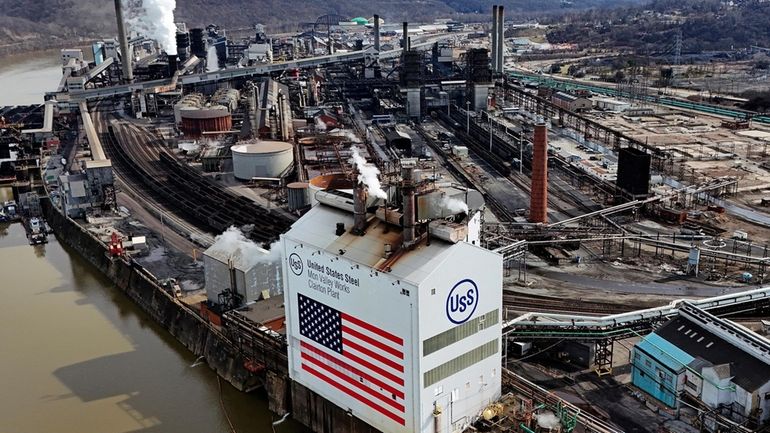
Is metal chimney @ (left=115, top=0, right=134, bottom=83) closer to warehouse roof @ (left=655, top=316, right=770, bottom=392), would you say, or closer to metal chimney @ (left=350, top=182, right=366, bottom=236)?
metal chimney @ (left=350, top=182, right=366, bottom=236)

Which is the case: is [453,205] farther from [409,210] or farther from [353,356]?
[353,356]

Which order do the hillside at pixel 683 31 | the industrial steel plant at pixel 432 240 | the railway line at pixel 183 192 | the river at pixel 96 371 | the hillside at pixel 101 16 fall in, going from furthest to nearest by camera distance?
the hillside at pixel 101 16 < the hillside at pixel 683 31 < the railway line at pixel 183 192 < the river at pixel 96 371 < the industrial steel plant at pixel 432 240

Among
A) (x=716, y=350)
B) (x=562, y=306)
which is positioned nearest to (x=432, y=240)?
(x=716, y=350)

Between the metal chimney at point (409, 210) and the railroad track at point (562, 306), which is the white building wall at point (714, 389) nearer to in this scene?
the railroad track at point (562, 306)

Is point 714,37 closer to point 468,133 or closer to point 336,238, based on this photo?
point 468,133

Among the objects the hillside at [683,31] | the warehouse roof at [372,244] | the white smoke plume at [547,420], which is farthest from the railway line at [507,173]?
the hillside at [683,31]

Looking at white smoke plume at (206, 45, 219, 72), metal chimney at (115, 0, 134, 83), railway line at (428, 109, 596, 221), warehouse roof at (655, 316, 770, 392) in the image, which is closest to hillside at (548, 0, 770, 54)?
white smoke plume at (206, 45, 219, 72)

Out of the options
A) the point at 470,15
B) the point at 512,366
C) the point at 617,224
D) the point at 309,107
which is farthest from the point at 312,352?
the point at 470,15

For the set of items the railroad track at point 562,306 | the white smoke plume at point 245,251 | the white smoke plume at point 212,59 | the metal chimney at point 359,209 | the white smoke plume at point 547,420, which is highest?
the white smoke plume at point 212,59
